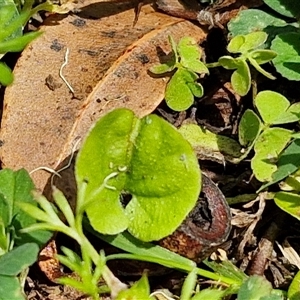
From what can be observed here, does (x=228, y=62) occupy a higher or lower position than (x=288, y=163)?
higher

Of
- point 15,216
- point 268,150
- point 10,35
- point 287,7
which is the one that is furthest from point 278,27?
point 15,216

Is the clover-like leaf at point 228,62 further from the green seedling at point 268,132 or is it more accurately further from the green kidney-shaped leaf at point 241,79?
the green seedling at point 268,132

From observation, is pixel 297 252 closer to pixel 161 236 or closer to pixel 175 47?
pixel 161 236

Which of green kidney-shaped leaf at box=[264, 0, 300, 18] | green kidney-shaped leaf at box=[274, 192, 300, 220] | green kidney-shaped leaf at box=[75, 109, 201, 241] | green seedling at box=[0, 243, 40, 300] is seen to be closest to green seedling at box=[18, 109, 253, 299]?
green kidney-shaped leaf at box=[75, 109, 201, 241]

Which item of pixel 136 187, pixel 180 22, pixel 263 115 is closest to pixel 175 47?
pixel 180 22

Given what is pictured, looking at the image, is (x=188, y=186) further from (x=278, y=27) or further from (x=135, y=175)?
(x=278, y=27)
